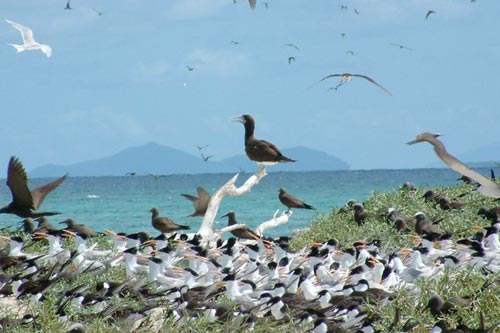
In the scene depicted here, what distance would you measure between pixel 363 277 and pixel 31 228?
5.35m

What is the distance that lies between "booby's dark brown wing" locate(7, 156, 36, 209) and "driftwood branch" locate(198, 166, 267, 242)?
3161 mm

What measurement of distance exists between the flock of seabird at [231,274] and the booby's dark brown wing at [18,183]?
14 millimetres

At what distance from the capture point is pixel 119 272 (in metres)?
11.4

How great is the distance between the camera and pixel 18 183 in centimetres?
1276

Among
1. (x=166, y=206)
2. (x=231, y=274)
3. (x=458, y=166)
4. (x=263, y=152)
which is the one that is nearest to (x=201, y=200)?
(x=263, y=152)

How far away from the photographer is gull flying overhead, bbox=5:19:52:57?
14.3 m

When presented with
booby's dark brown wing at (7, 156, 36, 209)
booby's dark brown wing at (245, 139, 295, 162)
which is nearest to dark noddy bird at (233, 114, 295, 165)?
booby's dark brown wing at (245, 139, 295, 162)

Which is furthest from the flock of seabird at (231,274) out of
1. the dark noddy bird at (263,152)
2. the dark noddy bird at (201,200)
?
the dark noddy bird at (201,200)

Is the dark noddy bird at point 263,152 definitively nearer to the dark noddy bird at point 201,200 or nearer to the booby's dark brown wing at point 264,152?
the booby's dark brown wing at point 264,152

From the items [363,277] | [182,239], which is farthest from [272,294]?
[182,239]

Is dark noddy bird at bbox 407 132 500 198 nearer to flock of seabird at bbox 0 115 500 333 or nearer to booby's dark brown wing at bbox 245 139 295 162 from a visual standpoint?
flock of seabird at bbox 0 115 500 333

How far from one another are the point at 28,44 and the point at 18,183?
2.92 m

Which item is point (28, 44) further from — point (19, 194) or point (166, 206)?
point (166, 206)

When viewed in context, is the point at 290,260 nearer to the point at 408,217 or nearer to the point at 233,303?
the point at 233,303
